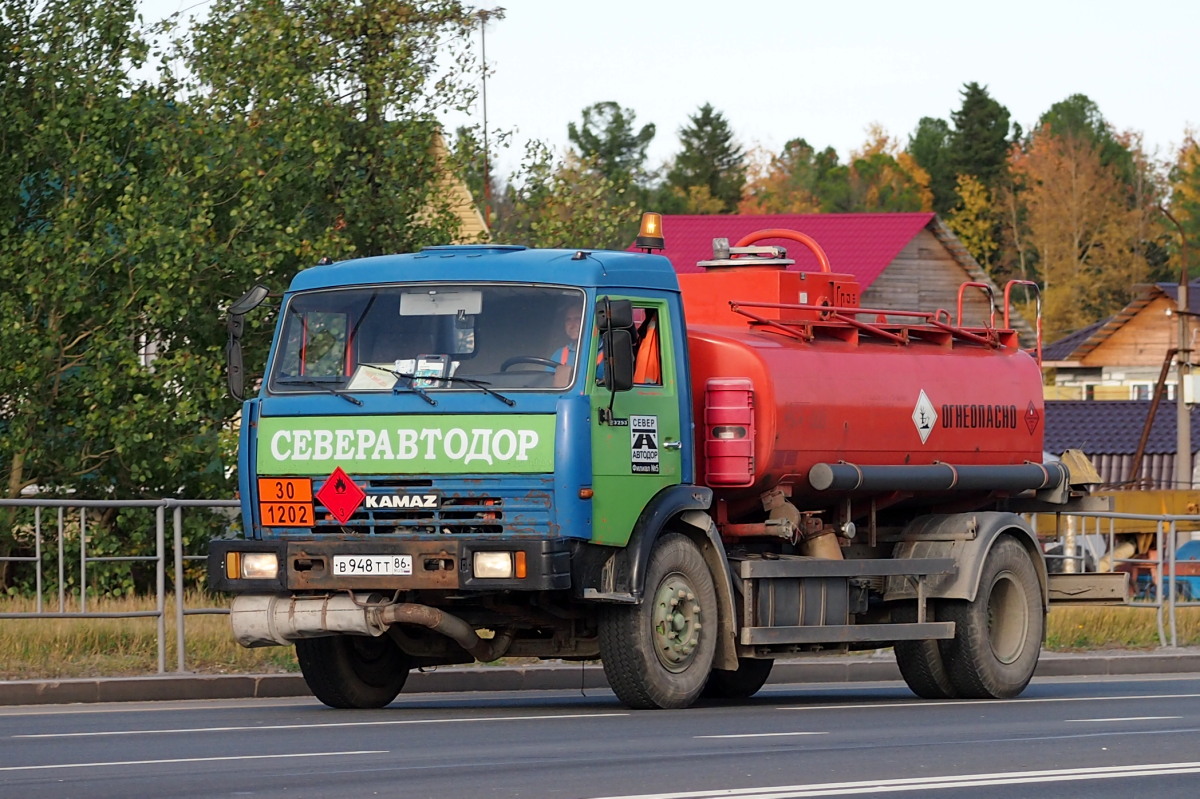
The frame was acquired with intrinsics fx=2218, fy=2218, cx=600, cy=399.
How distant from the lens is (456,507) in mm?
13180

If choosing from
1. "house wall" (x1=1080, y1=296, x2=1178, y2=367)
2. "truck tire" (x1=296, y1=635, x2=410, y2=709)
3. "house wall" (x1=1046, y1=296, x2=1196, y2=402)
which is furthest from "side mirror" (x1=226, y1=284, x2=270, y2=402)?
"house wall" (x1=1080, y1=296, x2=1178, y2=367)

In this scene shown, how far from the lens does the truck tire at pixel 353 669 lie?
14438 millimetres

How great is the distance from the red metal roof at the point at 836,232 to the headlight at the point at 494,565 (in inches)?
1948

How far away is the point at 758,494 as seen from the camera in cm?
1499

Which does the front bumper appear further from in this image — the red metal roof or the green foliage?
the red metal roof

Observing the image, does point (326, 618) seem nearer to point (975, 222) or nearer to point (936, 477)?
point (936, 477)

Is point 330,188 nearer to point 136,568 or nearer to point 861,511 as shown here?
point 136,568

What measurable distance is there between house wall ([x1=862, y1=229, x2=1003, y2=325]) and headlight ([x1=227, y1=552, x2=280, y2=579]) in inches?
2078

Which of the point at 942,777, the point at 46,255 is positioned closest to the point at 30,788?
the point at 942,777

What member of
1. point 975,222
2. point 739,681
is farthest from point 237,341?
point 975,222

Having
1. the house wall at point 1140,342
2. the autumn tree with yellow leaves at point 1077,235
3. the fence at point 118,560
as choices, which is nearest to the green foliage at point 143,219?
the fence at point 118,560

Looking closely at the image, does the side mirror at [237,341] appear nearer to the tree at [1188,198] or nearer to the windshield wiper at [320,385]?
the windshield wiper at [320,385]

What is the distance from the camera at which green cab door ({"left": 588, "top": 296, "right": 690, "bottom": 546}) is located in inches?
524

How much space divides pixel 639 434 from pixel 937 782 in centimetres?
452
